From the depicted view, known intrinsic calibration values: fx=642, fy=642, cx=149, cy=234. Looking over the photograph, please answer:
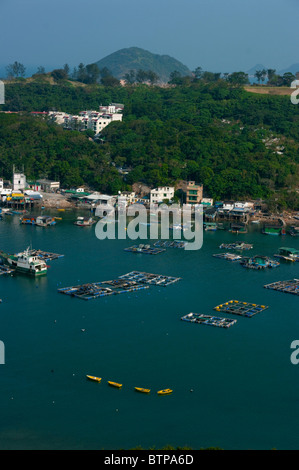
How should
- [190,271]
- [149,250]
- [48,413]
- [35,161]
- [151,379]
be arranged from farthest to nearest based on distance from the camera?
[35,161]
[149,250]
[190,271]
[151,379]
[48,413]

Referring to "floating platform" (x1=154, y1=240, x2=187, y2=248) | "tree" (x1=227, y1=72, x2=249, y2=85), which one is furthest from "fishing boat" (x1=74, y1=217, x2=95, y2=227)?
"tree" (x1=227, y1=72, x2=249, y2=85)

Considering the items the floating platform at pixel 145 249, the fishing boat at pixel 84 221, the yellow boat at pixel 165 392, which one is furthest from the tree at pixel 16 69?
the yellow boat at pixel 165 392

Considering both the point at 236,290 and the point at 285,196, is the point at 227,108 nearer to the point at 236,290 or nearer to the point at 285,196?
the point at 285,196

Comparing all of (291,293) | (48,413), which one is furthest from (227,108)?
(48,413)

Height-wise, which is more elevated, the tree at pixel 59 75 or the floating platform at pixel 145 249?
the tree at pixel 59 75

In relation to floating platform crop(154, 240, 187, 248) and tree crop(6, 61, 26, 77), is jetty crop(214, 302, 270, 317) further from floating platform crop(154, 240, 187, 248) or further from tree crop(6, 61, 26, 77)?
tree crop(6, 61, 26, 77)

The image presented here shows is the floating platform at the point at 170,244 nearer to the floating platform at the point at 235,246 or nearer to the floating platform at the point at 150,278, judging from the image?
the floating platform at the point at 235,246
